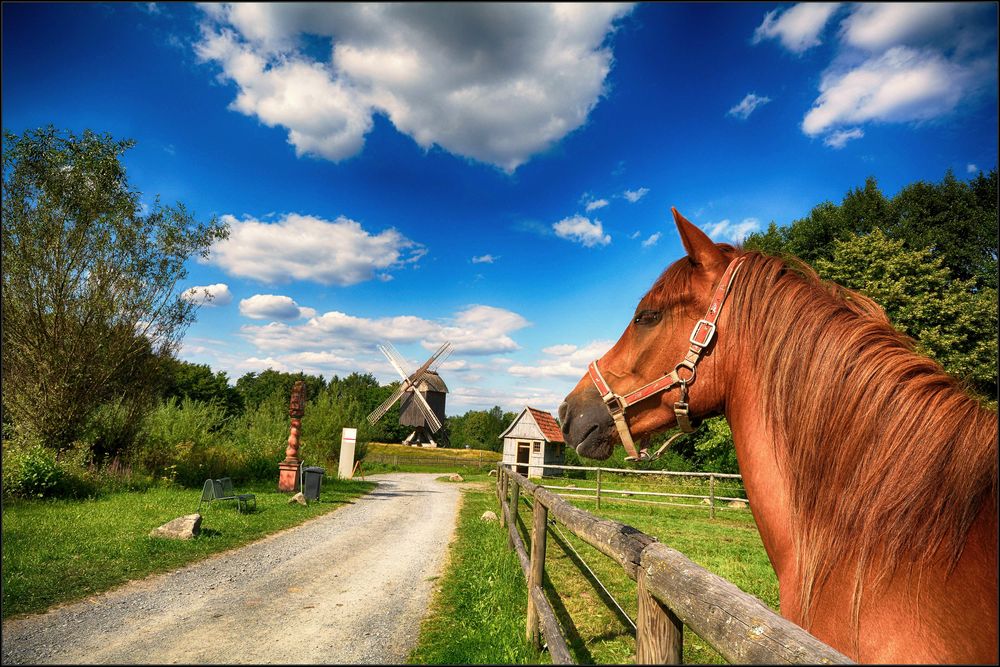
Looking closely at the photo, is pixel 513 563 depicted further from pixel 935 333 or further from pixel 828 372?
pixel 935 333

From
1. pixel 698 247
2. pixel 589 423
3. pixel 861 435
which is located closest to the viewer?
pixel 861 435

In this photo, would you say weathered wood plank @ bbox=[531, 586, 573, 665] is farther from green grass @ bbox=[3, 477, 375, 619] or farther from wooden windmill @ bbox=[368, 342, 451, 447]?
wooden windmill @ bbox=[368, 342, 451, 447]

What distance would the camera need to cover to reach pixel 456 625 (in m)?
4.17

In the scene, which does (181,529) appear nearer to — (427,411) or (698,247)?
(698,247)

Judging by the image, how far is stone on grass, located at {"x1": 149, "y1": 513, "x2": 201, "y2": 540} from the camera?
6910 mm

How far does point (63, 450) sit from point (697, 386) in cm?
1476

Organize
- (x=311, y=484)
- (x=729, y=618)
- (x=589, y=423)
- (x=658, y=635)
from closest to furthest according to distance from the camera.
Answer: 1. (x=729, y=618)
2. (x=658, y=635)
3. (x=589, y=423)
4. (x=311, y=484)

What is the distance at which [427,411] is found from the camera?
3975 cm

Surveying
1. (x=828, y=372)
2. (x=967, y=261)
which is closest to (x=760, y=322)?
(x=828, y=372)

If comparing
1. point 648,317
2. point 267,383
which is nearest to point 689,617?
point 648,317

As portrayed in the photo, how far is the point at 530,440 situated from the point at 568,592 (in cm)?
2419

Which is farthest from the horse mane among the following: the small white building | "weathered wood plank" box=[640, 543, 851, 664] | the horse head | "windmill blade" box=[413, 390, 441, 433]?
"windmill blade" box=[413, 390, 441, 433]

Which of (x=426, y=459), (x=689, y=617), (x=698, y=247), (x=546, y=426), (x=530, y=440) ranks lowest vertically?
(x=426, y=459)

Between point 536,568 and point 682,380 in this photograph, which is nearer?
point 682,380
